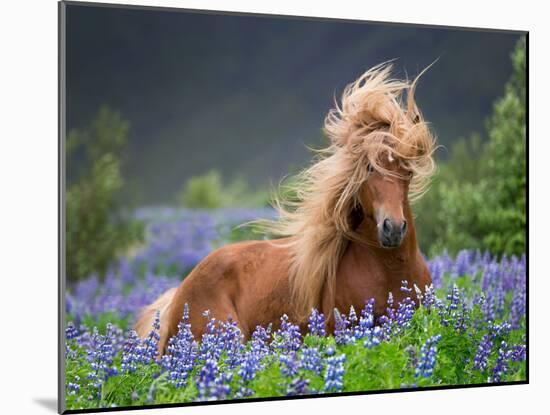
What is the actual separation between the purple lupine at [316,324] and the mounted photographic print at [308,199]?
2 centimetres

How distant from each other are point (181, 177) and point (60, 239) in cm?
382

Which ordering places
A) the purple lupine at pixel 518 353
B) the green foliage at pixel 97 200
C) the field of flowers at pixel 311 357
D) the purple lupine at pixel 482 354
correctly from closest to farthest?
1. the field of flowers at pixel 311 357
2. the purple lupine at pixel 482 354
3. the purple lupine at pixel 518 353
4. the green foliage at pixel 97 200

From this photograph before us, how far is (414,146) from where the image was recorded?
6027 millimetres

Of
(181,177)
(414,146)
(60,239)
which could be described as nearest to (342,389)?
(414,146)

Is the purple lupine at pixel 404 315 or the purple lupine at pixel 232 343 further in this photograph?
the purple lupine at pixel 404 315

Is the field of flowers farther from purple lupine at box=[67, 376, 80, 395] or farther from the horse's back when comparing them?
the horse's back

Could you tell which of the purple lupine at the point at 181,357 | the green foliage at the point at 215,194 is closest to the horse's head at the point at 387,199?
the purple lupine at the point at 181,357

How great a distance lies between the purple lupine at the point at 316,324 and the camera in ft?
19.4

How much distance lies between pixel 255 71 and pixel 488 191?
7.44 feet

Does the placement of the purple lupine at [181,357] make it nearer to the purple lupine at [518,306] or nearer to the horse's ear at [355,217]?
the horse's ear at [355,217]

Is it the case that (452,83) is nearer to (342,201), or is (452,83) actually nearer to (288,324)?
(342,201)

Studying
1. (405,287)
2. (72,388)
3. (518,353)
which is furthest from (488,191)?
(72,388)

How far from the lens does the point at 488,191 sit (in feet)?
25.5

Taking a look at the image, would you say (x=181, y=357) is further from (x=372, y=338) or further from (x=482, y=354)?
(x=482, y=354)
